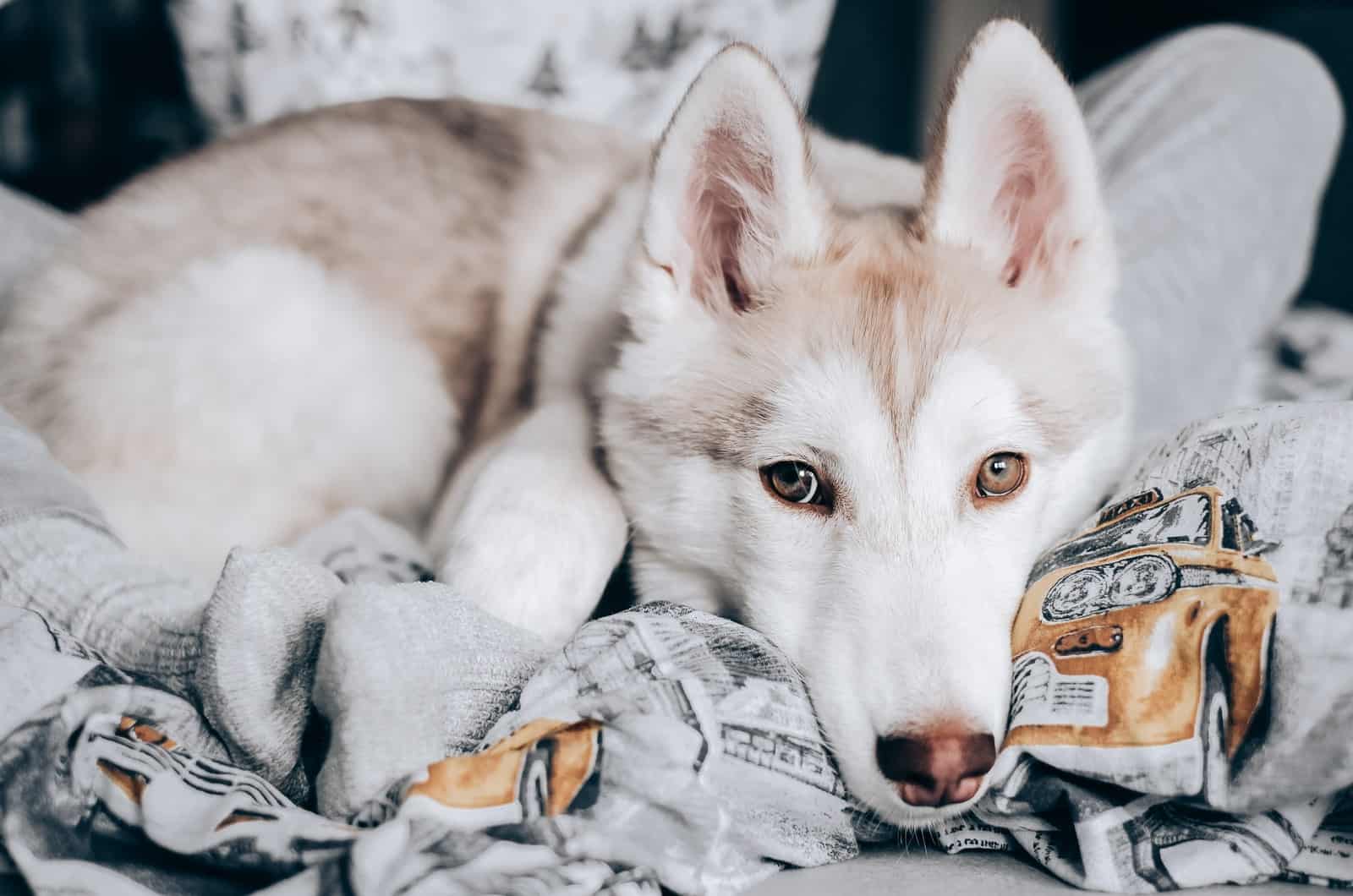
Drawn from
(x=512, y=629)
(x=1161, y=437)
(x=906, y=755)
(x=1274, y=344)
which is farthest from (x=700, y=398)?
(x=1274, y=344)

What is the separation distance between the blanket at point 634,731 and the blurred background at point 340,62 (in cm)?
155

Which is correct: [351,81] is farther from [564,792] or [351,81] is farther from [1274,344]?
[1274,344]

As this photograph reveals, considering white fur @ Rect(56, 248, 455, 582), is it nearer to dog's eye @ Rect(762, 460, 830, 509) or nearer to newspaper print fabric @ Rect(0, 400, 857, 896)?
newspaper print fabric @ Rect(0, 400, 857, 896)

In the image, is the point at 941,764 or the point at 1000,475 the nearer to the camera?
the point at 941,764

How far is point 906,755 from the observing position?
0.81 metres

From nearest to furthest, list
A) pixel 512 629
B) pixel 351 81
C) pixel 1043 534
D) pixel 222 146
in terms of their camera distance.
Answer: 1. pixel 512 629
2. pixel 1043 534
3. pixel 222 146
4. pixel 351 81

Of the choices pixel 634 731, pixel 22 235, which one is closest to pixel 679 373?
pixel 634 731

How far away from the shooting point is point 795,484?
3.47 ft

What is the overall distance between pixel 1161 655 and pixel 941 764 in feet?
0.64

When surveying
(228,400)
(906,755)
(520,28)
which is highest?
(520,28)

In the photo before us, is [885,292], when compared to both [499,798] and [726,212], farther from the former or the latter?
[499,798]

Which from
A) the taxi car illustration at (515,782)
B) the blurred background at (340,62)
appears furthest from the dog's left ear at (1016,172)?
the blurred background at (340,62)

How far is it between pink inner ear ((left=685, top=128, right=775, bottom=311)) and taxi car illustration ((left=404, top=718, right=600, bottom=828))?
0.62 m

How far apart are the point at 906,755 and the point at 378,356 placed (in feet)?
3.44
